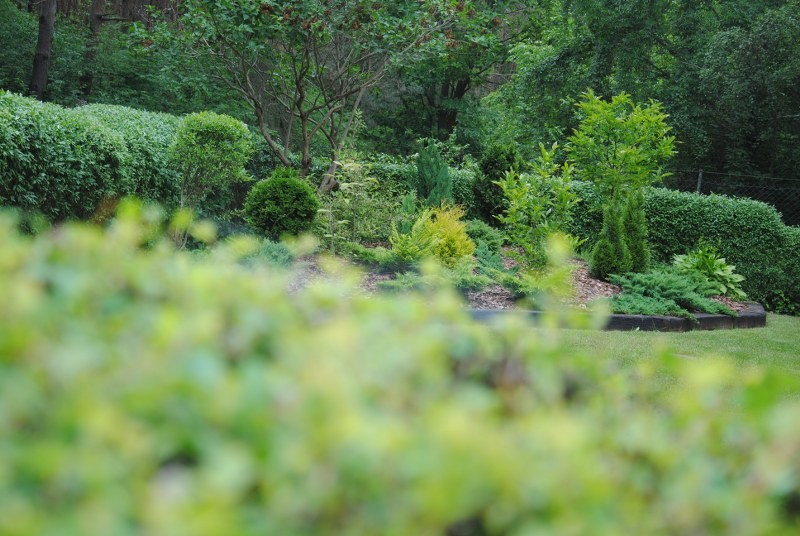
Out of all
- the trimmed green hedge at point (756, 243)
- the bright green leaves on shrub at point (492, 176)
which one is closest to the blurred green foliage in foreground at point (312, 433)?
the trimmed green hedge at point (756, 243)

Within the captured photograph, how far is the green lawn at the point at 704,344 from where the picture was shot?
226 inches

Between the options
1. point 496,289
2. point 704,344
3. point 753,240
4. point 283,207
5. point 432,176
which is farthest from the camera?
point 432,176

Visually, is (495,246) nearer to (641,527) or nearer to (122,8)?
(641,527)

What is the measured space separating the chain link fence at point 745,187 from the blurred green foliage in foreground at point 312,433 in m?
14.2

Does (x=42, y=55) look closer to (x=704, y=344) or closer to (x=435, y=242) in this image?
(x=435, y=242)

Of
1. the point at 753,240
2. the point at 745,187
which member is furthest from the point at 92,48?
the point at 745,187

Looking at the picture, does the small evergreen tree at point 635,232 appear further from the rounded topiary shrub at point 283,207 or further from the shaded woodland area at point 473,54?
the rounded topiary shrub at point 283,207

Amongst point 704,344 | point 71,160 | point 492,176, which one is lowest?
point 704,344

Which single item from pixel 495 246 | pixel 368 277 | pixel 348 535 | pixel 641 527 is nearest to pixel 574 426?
pixel 641 527

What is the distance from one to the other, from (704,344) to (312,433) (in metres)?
6.28

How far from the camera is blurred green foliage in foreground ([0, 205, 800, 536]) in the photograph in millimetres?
852

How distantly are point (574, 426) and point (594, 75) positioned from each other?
54.1ft

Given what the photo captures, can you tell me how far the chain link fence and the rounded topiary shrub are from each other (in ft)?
28.1

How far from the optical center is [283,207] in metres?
9.38
